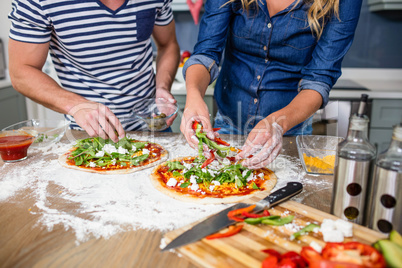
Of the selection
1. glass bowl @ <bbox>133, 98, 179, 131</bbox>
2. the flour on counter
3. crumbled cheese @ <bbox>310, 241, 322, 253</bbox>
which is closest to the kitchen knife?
the flour on counter

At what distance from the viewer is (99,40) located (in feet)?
5.33

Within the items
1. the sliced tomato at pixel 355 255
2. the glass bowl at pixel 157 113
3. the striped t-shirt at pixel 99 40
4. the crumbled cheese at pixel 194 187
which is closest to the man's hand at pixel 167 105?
the glass bowl at pixel 157 113

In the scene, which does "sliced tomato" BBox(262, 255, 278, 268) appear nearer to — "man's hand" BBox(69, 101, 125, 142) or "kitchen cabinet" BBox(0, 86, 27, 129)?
"man's hand" BBox(69, 101, 125, 142)

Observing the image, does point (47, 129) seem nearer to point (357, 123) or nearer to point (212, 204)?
point (212, 204)

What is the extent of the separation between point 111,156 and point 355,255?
1.03m

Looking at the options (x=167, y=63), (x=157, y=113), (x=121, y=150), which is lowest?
(x=121, y=150)

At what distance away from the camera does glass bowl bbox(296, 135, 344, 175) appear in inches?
51.1

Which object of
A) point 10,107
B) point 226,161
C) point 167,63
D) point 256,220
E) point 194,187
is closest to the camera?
point 256,220

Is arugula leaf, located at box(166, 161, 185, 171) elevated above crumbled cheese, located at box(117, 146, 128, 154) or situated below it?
below

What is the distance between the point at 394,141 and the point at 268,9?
3.24 ft

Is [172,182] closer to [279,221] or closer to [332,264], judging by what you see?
[279,221]

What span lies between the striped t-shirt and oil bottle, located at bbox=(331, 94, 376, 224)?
1.16 m

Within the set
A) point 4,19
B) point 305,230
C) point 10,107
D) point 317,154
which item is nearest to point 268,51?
point 317,154

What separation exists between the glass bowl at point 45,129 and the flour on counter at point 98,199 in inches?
4.3
